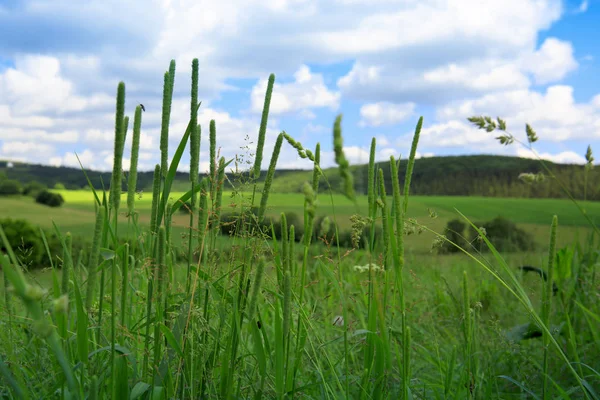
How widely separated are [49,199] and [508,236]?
1319 cm

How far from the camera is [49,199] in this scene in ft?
49.3

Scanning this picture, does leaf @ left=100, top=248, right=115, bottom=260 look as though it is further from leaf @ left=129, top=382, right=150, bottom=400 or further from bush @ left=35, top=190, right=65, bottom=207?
bush @ left=35, top=190, right=65, bottom=207

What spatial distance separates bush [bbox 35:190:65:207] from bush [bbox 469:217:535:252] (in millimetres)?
12255

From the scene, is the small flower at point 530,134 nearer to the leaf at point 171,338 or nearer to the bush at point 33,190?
the leaf at point 171,338

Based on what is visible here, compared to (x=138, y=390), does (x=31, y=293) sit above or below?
above

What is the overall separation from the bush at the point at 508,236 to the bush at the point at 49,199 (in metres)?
12.3

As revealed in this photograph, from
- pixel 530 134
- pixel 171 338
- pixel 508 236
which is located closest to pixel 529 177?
pixel 530 134

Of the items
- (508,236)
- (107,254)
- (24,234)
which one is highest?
(107,254)

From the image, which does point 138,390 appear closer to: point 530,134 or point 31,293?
point 31,293

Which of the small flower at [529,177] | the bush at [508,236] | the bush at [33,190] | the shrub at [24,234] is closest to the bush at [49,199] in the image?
the bush at [33,190]

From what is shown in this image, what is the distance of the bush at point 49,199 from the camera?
14725 mm

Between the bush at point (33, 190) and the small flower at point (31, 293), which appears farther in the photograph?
the bush at point (33, 190)

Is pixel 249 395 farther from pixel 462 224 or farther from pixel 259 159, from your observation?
pixel 462 224

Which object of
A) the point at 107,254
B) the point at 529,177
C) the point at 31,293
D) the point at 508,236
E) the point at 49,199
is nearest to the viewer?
the point at 31,293
